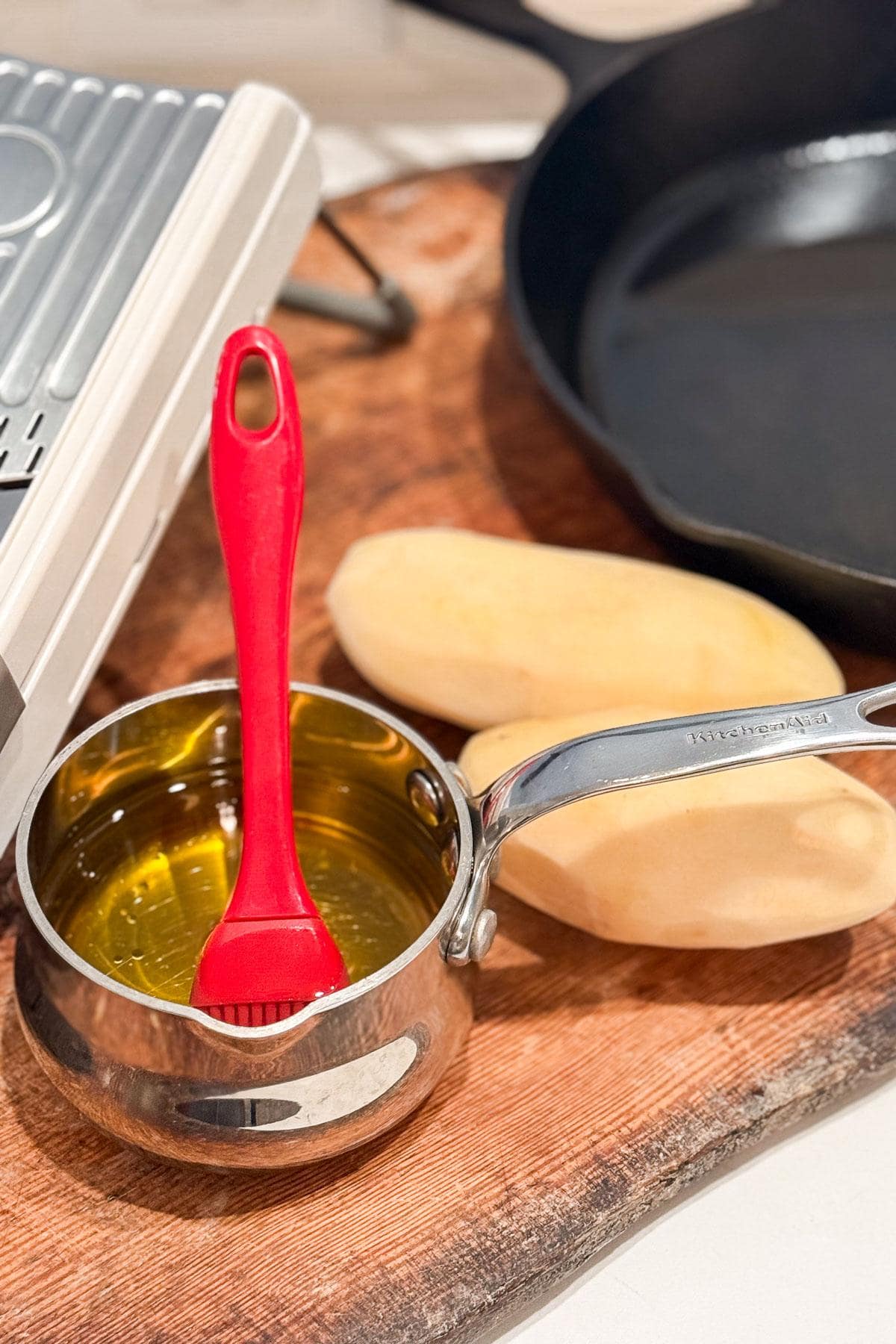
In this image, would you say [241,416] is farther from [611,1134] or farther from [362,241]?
[611,1134]

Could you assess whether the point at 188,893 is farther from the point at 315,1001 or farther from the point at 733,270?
the point at 733,270

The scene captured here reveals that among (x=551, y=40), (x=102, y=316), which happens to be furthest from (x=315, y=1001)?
(x=551, y=40)

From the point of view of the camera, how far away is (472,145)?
3.71ft

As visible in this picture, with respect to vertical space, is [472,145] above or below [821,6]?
below

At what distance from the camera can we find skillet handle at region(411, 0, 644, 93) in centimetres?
85

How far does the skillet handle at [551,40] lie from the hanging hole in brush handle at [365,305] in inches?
6.6

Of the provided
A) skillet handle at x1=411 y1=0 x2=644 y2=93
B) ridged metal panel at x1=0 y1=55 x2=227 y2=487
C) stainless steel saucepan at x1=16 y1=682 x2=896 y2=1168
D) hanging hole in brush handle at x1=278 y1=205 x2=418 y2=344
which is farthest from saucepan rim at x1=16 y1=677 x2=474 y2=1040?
skillet handle at x1=411 y1=0 x2=644 y2=93

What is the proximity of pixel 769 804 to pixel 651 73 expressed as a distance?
21.7 inches

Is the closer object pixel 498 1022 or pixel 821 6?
pixel 498 1022

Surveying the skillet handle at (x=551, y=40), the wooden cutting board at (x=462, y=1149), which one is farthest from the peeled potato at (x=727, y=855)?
the skillet handle at (x=551, y=40)

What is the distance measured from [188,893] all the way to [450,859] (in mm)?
103

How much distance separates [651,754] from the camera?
44 centimetres

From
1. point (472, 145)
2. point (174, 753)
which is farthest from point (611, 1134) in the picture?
point (472, 145)

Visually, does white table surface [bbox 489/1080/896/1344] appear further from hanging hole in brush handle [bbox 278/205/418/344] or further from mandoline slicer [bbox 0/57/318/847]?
hanging hole in brush handle [bbox 278/205/418/344]
